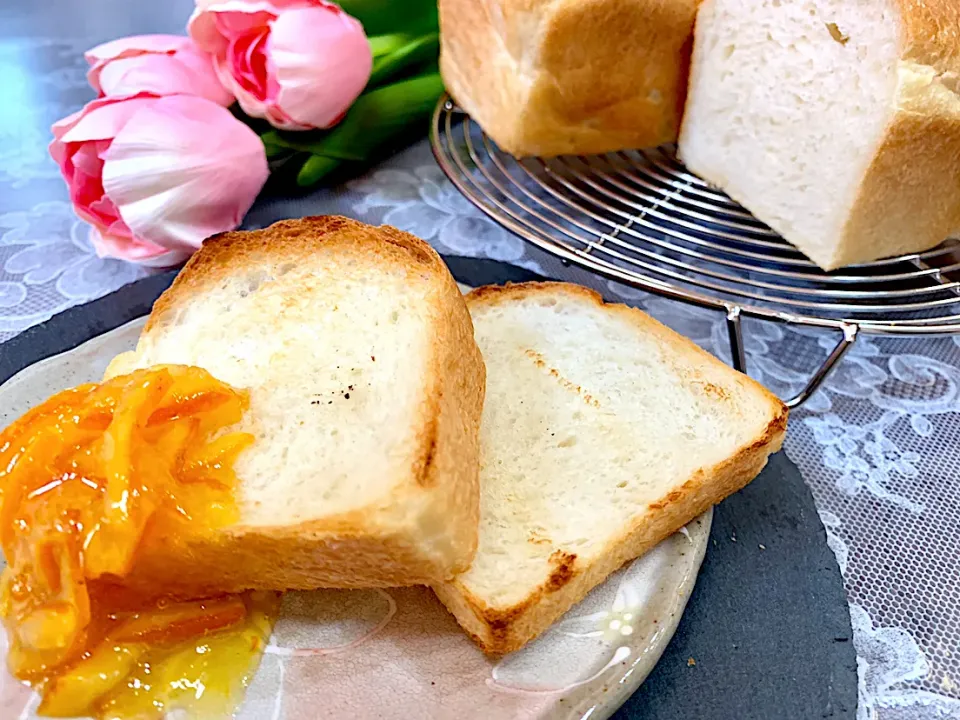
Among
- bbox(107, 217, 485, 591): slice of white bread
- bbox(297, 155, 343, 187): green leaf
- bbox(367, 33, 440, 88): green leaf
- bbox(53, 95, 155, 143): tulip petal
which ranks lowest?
bbox(297, 155, 343, 187): green leaf

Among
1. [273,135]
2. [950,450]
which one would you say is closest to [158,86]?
[273,135]

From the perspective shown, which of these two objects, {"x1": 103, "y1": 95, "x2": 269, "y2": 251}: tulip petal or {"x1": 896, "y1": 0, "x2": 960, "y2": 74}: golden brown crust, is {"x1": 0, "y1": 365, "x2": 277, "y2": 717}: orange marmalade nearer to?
{"x1": 103, "y1": 95, "x2": 269, "y2": 251}: tulip petal

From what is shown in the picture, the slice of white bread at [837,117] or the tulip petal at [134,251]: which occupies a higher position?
the slice of white bread at [837,117]

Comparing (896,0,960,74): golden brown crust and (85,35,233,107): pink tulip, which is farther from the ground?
(896,0,960,74): golden brown crust

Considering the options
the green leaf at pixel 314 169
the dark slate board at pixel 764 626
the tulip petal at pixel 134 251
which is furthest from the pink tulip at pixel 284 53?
the dark slate board at pixel 764 626

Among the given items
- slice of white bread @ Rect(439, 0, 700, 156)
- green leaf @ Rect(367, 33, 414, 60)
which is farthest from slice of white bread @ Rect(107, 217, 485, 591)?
green leaf @ Rect(367, 33, 414, 60)

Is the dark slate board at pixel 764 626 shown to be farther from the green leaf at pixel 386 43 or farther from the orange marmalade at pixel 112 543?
the green leaf at pixel 386 43

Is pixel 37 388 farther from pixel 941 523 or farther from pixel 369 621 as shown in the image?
pixel 941 523
